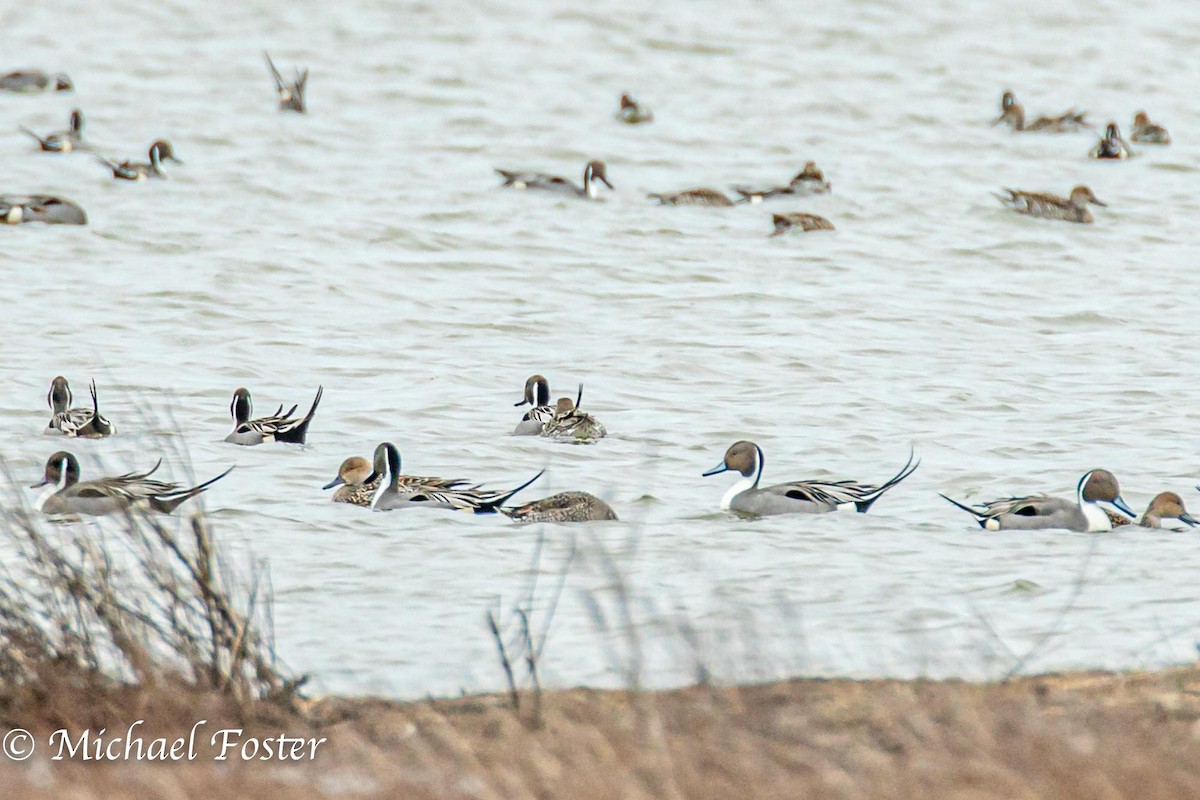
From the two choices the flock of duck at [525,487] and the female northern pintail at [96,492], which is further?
the flock of duck at [525,487]

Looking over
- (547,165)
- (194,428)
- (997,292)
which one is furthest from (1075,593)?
(547,165)

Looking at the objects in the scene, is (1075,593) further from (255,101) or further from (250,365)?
(255,101)

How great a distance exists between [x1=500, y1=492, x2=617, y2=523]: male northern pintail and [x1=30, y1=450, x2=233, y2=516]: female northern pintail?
161 cm

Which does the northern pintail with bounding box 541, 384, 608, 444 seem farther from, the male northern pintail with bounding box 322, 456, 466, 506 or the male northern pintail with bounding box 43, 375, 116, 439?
the male northern pintail with bounding box 43, 375, 116, 439

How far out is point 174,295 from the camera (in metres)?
16.5

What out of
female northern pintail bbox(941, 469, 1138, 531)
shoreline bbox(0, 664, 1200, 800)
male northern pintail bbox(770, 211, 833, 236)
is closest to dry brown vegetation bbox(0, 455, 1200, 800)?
shoreline bbox(0, 664, 1200, 800)

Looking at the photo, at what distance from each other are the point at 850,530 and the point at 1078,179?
15.8 meters

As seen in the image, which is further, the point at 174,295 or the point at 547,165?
the point at 547,165

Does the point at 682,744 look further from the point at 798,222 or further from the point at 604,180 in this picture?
the point at 604,180

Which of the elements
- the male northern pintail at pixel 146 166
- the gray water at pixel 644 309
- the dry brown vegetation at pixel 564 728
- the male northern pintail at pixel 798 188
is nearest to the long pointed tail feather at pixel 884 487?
the gray water at pixel 644 309

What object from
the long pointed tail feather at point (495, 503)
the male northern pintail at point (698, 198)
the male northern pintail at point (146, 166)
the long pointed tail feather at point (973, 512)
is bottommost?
the long pointed tail feather at point (495, 503)

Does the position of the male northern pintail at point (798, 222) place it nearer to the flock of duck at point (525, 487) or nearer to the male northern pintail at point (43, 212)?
the flock of duck at point (525, 487)

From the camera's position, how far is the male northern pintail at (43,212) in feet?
62.8

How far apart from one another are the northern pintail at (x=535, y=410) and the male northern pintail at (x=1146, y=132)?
1561 cm
